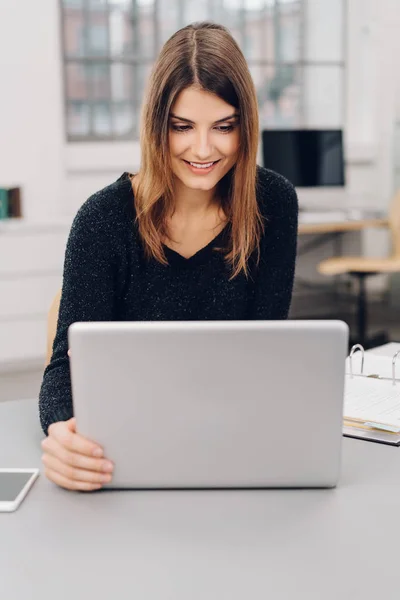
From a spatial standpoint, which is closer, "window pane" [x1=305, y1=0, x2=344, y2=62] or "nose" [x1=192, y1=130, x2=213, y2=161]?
"nose" [x1=192, y1=130, x2=213, y2=161]

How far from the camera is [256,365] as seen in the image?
2.85 feet

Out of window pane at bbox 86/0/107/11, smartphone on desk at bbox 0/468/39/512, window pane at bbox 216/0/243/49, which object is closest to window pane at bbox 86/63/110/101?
window pane at bbox 86/0/107/11

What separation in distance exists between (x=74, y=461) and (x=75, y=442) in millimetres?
27

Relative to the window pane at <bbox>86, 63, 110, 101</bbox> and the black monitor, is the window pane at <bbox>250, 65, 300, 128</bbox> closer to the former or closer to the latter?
the black monitor

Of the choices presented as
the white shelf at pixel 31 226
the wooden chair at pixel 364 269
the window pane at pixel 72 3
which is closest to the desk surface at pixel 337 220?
the wooden chair at pixel 364 269

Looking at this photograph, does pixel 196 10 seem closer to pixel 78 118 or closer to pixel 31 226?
pixel 78 118

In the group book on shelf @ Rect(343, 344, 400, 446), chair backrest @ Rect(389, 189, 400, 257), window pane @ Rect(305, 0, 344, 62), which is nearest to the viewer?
book on shelf @ Rect(343, 344, 400, 446)

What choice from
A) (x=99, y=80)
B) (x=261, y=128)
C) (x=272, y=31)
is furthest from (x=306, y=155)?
(x=99, y=80)

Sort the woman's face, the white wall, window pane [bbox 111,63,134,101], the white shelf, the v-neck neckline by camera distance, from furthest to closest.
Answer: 1. window pane [bbox 111,63,134,101]
2. the white wall
3. the white shelf
4. the v-neck neckline
5. the woman's face

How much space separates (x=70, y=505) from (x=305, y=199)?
13.8ft

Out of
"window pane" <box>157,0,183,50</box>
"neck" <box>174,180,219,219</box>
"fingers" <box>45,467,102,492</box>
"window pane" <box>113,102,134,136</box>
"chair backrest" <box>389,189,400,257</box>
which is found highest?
"window pane" <box>157,0,183,50</box>

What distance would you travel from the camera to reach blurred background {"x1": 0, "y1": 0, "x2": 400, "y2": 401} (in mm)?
3652

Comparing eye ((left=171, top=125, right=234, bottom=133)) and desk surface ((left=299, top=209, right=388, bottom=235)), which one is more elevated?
eye ((left=171, top=125, right=234, bottom=133))

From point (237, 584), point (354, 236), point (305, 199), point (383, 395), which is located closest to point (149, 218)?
point (383, 395)
